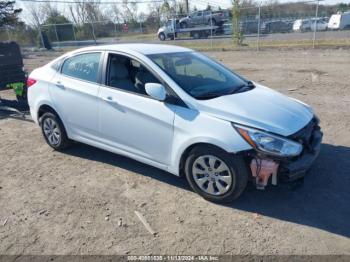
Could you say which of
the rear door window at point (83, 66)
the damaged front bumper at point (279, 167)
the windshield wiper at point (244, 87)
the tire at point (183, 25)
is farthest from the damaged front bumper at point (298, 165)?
the tire at point (183, 25)

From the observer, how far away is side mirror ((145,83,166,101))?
12.2 feet

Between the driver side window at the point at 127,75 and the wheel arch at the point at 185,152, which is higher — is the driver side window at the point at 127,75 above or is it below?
above

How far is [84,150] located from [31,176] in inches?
38.8

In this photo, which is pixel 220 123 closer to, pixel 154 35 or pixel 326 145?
pixel 326 145

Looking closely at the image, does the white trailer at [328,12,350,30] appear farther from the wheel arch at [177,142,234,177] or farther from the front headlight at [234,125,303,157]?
the wheel arch at [177,142,234,177]

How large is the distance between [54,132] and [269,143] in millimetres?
3457

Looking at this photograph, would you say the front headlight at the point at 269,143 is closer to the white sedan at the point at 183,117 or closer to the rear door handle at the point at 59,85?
the white sedan at the point at 183,117

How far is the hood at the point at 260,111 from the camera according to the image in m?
3.45

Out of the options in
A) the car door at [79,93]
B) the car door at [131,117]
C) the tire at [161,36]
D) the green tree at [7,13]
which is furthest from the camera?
the tire at [161,36]

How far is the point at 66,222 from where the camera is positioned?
11.6 feet

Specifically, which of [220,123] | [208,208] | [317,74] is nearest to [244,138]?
[220,123]

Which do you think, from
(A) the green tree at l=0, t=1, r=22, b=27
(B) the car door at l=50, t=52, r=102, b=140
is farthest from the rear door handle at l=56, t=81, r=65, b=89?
(A) the green tree at l=0, t=1, r=22, b=27

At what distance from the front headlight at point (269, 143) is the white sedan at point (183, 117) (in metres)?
0.01

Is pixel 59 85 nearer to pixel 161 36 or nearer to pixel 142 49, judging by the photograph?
pixel 142 49
